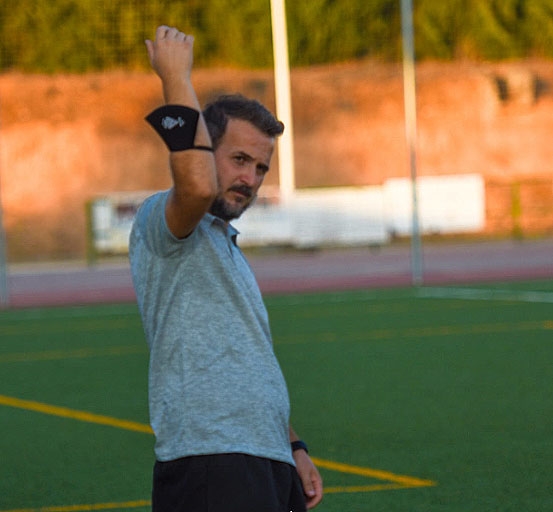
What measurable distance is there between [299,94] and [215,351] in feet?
141

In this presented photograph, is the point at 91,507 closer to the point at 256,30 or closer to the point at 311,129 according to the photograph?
the point at 311,129

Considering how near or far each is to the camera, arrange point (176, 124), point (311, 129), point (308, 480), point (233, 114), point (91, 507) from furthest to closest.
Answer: point (311, 129) → point (91, 507) → point (308, 480) → point (233, 114) → point (176, 124)

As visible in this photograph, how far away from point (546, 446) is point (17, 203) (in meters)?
36.5

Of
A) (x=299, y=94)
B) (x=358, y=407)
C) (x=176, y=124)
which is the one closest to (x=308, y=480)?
(x=176, y=124)

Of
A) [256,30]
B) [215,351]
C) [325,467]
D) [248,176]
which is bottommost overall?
[325,467]

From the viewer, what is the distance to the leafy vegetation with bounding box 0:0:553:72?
4112cm

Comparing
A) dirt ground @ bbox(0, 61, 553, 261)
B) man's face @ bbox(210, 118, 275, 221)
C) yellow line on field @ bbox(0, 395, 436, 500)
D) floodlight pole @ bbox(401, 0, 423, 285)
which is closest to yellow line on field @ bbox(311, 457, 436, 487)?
yellow line on field @ bbox(0, 395, 436, 500)

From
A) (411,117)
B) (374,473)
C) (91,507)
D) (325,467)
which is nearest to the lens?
(91,507)

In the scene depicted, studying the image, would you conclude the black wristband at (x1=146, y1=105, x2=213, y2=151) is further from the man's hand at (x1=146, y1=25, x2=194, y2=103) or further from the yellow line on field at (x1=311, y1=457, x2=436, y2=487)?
the yellow line on field at (x1=311, y1=457, x2=436, y2=487)

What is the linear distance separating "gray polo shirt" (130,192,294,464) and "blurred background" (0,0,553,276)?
37797 mm

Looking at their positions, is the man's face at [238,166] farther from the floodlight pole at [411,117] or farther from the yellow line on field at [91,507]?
the floodlight pole at [411,117]

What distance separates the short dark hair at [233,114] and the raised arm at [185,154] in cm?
27

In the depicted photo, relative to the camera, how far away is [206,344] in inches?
139

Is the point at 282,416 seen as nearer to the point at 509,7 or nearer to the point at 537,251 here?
the point at 537,251
